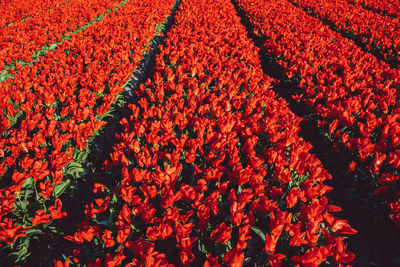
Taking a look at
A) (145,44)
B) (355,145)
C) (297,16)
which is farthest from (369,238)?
(297,16)

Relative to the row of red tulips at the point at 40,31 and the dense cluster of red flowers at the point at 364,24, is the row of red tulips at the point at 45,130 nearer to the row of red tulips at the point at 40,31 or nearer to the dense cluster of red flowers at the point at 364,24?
the row of red tulips at the point at 40,31

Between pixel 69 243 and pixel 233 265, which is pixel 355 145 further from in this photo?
pixel 69 243

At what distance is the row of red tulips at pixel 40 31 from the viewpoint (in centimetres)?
650

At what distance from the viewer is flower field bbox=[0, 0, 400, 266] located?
2055 mm

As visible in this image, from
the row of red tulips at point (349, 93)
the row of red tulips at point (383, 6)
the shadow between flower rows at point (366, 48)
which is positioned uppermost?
the row of red tulips at point (383, 6)

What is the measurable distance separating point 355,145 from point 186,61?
422cm

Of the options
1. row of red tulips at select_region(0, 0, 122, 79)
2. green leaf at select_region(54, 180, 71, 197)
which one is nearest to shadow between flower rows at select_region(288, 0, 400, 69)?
green leaf at select_region(54, 180, 71, 197)

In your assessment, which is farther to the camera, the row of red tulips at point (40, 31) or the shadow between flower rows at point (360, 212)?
the row of red tulips at point (40, 31)

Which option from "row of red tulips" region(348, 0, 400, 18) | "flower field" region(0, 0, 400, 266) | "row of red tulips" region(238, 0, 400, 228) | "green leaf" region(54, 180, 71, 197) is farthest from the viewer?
"row of red tulips" region(348, 0, 400, 18)

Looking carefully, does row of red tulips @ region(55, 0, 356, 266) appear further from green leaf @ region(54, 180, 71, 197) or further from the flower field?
Answer: green leaf @ region(54, 180, 71, 197)

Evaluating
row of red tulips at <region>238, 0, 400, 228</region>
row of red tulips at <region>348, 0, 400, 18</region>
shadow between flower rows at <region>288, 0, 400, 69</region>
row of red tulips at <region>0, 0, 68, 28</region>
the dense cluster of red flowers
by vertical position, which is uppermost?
row of red tulips at <region>348, 0, 400, 18</region>

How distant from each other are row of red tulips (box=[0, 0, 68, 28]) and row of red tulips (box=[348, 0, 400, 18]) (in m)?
20.4

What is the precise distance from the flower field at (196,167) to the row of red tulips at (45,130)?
2cm

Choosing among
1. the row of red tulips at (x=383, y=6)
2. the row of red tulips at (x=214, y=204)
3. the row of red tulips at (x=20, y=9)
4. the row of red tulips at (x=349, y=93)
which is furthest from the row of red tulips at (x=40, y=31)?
the row of red tulips at (x=383, y=6)
